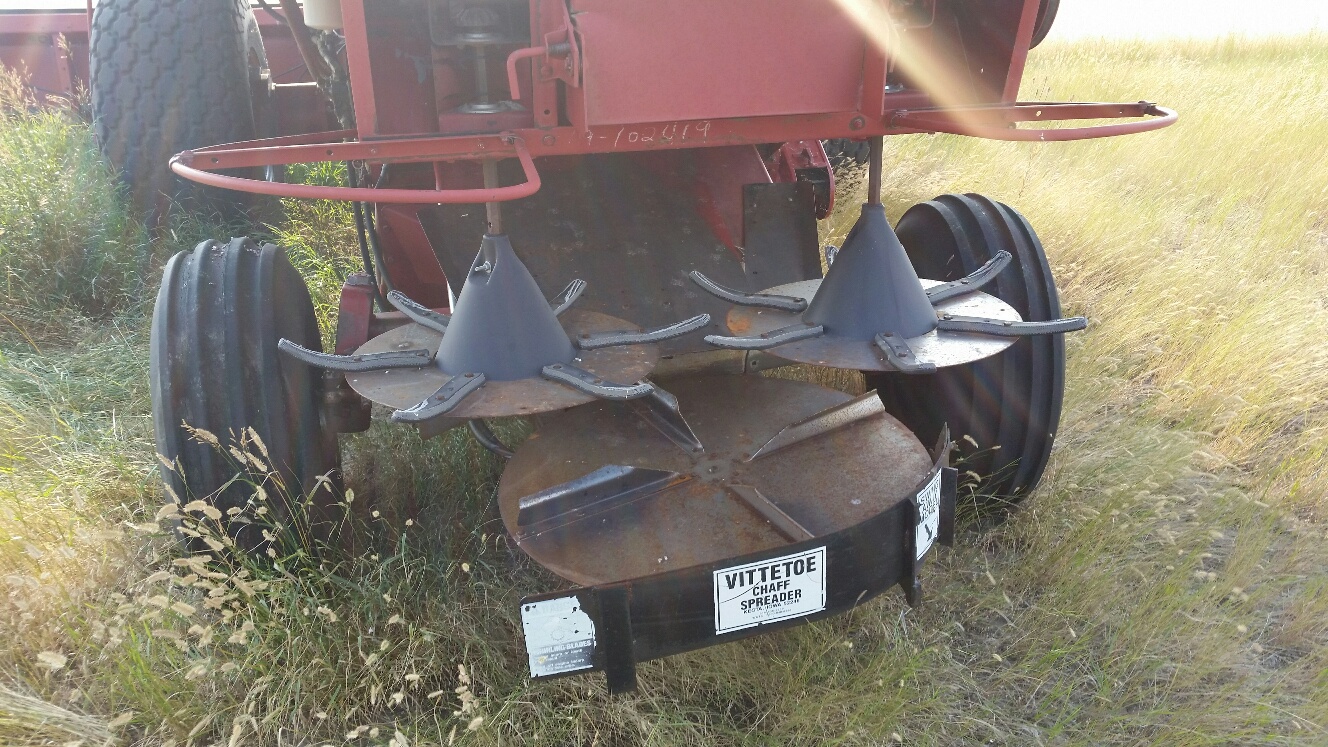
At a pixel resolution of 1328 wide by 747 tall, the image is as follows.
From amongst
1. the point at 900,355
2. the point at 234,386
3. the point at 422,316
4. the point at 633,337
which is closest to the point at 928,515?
the point at 900,355

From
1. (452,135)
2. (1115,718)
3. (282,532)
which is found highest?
(452,135)

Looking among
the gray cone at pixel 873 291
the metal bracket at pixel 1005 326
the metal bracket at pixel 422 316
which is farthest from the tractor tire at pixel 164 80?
the metal bracket at pixel 1005 326

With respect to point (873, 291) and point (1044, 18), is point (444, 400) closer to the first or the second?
point (873, 291)

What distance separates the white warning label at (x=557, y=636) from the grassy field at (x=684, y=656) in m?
0.25

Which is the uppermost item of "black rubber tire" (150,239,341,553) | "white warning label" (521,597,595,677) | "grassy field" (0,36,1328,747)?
"black rubber tire" (150,239,341,553)

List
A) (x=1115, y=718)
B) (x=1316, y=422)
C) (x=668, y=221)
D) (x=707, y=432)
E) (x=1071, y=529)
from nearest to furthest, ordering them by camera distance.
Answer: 1. (x=1115, y=718)
2. (x=707, y=432)
3. (x=1071, y=529)
4. (x=668, y=221)
5. (x=1316, y=422)

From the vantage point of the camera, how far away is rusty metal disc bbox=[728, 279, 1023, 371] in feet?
6.16

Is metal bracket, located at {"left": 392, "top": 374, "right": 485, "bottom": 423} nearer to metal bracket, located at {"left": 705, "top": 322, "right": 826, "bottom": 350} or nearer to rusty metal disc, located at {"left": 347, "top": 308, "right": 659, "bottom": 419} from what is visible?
rusty metal disc, located at {"left": 347, "top": 308, "right": 659, "bottom": 419}

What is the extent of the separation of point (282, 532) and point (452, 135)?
38.3 inches

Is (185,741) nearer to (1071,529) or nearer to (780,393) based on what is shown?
(780,393)

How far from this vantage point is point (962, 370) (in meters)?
2.35

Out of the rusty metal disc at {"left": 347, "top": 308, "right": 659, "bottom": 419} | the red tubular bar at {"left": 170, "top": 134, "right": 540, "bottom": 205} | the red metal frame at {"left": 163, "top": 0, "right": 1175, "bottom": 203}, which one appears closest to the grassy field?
the rusty metal disc at {"left": 347, "top": 308, "right": 659, "bottom": 419}

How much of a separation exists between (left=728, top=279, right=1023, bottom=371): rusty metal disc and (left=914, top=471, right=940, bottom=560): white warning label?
→ 10.1 inches

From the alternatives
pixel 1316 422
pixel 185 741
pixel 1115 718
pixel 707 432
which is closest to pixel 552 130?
pixel 707 432
